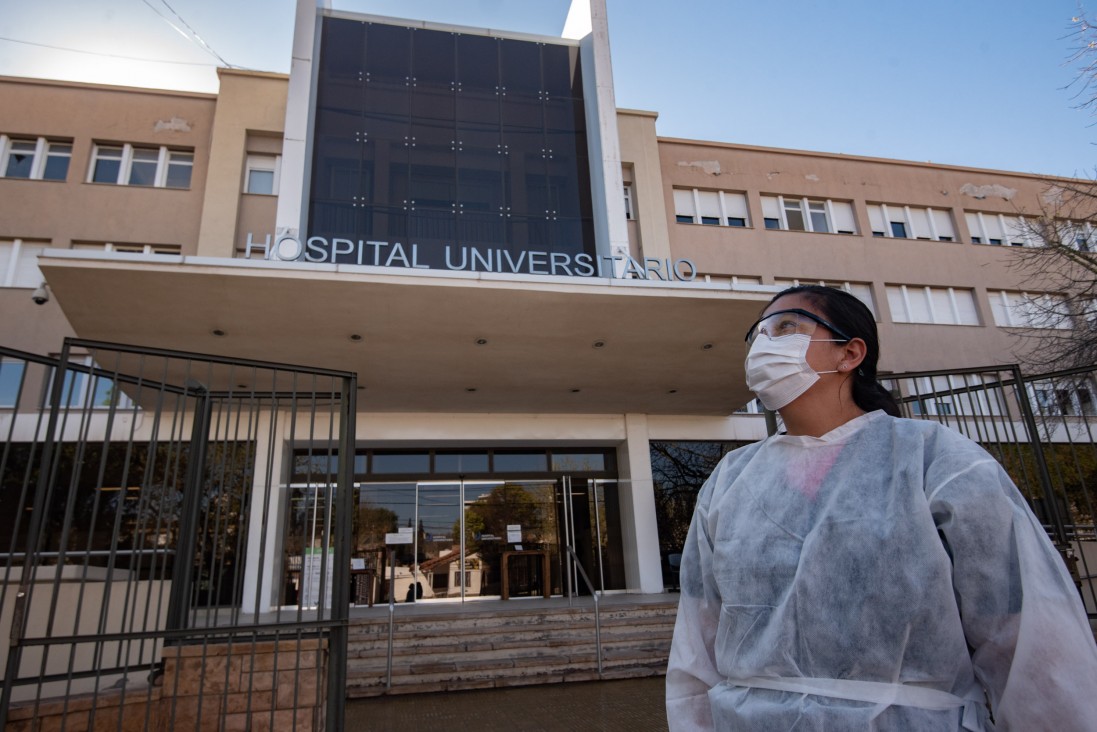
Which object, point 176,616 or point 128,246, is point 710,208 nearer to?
point 128,246

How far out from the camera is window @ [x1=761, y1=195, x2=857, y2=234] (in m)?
17.3

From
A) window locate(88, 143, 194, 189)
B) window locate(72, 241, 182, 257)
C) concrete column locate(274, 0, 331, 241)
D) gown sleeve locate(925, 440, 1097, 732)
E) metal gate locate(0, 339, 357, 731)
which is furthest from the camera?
window locate(88, 143, 194, 189)

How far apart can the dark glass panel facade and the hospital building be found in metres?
0.05

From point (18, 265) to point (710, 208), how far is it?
619 inches

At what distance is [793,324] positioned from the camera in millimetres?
1924

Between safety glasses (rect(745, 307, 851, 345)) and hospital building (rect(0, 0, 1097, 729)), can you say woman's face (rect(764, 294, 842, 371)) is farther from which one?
hospital building (rect(0, 0, 1097, 729))

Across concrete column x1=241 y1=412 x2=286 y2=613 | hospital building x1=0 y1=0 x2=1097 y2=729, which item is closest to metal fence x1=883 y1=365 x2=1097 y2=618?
hospital building x1=0 y1=0 x2=1097 y2=729

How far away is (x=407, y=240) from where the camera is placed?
1139 centimetres

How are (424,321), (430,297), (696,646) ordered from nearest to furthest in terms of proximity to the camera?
(696,646) < (430,297) < (424,321)

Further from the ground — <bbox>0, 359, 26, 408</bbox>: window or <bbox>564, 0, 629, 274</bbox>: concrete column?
<bbox>564, 0, 629, 274</bbox>: concrete column

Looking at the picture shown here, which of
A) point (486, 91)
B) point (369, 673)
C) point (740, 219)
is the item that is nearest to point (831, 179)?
point (740, 219)

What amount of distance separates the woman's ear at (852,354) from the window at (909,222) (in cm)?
1812

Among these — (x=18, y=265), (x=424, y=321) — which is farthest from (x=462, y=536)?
(x=18, y=265)

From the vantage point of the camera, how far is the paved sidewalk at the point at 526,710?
6215 millimetres
